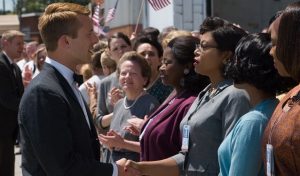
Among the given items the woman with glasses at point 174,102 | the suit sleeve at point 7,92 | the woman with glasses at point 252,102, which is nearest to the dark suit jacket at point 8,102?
the suit sleeve at point 7,92

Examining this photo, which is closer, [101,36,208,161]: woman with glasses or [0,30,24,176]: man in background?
[101,36,208,161]: woman with glasses

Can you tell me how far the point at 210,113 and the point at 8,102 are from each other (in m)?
4.73

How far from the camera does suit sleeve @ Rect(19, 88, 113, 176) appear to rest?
3055mm

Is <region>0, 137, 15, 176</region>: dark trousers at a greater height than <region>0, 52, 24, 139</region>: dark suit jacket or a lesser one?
lesser

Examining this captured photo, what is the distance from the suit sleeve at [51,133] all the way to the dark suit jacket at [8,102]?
4694 mm

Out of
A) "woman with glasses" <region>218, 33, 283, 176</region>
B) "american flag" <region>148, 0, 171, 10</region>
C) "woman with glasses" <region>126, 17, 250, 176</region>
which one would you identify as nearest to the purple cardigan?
"woman with glasses" <region>126, 17, 250, 176</region>

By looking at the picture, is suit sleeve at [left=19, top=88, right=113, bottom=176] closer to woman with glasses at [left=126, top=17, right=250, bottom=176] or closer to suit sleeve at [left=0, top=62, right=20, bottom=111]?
woman with glasses at [left=126, top=17, right=250, bottom=176]

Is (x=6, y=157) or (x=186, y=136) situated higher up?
(x=186, y=136)

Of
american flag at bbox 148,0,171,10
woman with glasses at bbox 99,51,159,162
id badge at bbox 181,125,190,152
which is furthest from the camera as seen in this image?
american flag at bbox 148,0,171,10

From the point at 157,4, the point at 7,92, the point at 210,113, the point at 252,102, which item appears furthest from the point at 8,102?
the point at 252,102

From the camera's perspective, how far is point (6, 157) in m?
7.78

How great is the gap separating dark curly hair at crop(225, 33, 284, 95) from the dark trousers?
5301mm

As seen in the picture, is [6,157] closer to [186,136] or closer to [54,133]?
[186,136]

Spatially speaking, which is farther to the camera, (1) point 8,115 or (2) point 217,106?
(1) point 8,115
